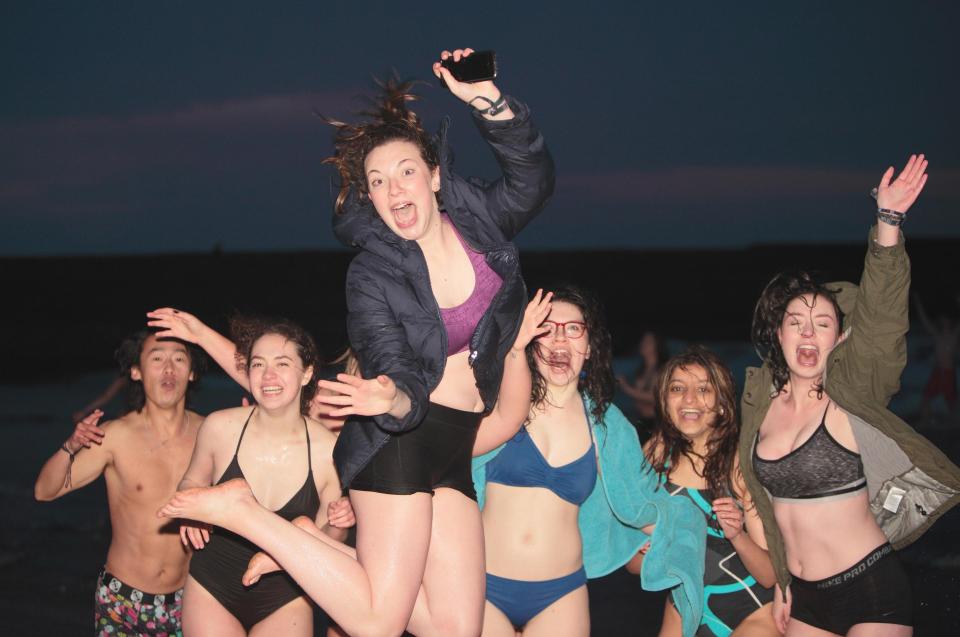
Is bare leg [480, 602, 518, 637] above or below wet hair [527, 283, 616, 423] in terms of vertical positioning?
below

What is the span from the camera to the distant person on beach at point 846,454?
417cm

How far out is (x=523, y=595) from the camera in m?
4.61

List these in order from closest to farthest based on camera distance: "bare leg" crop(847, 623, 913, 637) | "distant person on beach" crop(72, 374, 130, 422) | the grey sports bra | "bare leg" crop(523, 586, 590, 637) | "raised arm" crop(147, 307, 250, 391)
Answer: "bare leg" crop(847, 623, 913, 637)
the grey sports bra
"bare leg" crop(523, 586, 590, 637)
"raised arm" crop(147, 307, 250, 391)
"distant person on beach" crop(72, 374, 130, 422)

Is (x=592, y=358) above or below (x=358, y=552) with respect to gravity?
above

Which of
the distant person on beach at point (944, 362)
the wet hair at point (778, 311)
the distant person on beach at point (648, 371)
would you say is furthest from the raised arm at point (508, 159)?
the distant person on beach at point (944, 362)

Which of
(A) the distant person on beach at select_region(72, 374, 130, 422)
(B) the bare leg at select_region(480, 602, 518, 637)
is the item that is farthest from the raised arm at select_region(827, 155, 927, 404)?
(A) the distant person on beach at select_region(72, 374, 130, 422)

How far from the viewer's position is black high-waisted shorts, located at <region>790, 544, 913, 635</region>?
4238mm

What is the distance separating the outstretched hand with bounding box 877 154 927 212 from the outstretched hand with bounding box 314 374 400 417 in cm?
209

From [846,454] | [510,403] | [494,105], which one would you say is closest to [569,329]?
[510,403]

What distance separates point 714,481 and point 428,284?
6.16ft

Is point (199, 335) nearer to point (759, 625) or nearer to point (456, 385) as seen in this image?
point (456, 385)

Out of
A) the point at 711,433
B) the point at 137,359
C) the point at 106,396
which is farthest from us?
the point at 106,396

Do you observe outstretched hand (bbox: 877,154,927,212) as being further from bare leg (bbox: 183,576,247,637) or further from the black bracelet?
bare leg (bbox: 183,576,247,637)

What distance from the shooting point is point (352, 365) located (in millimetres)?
4965
